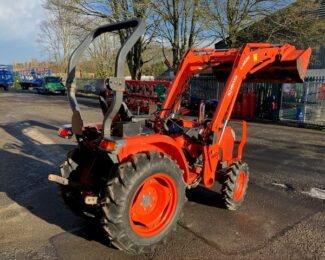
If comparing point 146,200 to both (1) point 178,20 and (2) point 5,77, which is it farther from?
(2) point 5,77

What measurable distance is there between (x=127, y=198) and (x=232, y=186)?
6.17 feet

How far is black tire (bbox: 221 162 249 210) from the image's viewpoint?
183 inches

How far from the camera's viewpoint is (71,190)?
13.3 feet

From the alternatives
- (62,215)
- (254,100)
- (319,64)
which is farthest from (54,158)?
(319,64)

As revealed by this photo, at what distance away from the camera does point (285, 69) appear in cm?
522

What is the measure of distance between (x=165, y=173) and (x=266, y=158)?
16.3ft

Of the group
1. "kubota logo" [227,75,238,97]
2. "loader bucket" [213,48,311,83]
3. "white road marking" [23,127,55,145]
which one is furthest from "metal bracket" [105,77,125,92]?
"white road marking" [23,127,55,145]

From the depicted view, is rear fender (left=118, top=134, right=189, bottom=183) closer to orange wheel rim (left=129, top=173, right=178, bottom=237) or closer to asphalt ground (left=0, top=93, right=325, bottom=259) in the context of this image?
orange wheel rim (left=129, top=173, right=178, bottom=237)

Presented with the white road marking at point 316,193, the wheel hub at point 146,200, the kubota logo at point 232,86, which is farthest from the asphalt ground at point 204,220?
the kubota logo at point 232,86

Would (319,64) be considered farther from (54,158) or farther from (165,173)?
(165,173)

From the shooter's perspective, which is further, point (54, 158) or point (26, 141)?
point (26, 141)

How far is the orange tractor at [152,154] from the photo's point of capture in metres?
3.27

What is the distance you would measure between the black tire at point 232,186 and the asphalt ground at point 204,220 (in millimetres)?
126

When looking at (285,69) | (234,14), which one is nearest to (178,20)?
(234,14)
